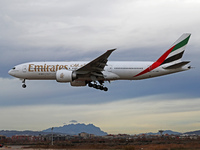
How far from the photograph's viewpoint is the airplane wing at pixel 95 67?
4630 cm

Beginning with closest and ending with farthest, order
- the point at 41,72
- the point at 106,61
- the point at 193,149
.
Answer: the point at 193,149
the point at 106,61
the point at 41,72

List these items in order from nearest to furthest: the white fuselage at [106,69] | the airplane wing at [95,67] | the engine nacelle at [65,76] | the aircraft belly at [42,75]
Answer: the airplane wing at [95,67], the engine nacelle at [65,76], the white fuselage at [106,69], the aircraft belly at [42,75]

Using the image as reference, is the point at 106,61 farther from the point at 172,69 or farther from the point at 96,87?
the point at 172,69

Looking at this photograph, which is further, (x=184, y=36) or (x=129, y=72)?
(x=184, y=36)

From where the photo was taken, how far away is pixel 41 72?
50.2 metres

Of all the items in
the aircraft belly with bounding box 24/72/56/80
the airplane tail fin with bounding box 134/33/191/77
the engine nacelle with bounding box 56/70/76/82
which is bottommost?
the engine nacelle with bounding box 56/70/76/82

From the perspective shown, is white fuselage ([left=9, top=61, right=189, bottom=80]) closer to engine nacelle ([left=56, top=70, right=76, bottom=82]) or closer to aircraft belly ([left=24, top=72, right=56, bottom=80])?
aircraft belly ([left=24, top=72, right=56, bottom=80])

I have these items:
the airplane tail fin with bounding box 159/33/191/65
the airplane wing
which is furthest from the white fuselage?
the airplane tail fin with bounding box 159/33/191/65

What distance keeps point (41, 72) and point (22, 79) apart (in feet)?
14.7

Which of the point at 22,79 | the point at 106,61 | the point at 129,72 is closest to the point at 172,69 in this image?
the point at 129,72

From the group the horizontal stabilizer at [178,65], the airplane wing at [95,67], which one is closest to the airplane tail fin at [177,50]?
the horizontal stabilizer at [178,65]

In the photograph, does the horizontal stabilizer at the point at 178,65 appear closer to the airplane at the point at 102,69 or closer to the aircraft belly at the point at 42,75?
the airplane at the point at 102,69

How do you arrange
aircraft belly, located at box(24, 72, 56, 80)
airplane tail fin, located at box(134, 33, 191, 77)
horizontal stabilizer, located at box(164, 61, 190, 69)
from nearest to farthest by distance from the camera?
horizontal stabilizer, located at box(164, 61, 190, 69)
airplane tail fin, located at box(134, 33, 191, 77)
aircraft belly, located at box(24, 72, 56, 80)

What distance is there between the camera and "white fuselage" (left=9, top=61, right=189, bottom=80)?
48.8 metres
